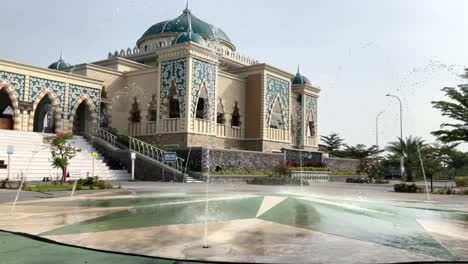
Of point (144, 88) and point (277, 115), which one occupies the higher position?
point (144, 88)

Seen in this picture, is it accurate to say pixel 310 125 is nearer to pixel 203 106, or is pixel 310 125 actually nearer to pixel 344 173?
pixel 344 173

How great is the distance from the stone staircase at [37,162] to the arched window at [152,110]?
17.6 ft

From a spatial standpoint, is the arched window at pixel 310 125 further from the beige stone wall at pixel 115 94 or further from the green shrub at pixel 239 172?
the beige stone wall at pixel 115 94

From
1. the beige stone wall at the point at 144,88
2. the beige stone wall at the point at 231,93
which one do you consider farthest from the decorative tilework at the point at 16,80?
the beige stone wall at the point at 231,93

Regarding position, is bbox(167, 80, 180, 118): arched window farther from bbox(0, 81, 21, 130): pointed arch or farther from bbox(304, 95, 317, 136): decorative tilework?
bbox(304, 95, 317, 136): decorative tilework

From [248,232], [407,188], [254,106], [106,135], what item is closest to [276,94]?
[254,106]

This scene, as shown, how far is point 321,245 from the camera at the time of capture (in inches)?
194

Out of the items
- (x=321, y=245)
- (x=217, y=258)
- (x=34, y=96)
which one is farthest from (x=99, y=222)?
(x=34, y=96)

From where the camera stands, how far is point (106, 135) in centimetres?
2666

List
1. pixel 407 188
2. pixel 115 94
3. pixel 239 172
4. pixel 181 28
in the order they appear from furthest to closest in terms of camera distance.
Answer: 1. pixel 181 28
2. pixel 115 94
3. pixel 239 172
4. pixel 407 188

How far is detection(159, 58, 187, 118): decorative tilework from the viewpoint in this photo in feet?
86.7

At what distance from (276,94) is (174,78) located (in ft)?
29.2

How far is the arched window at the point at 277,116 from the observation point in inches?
1280

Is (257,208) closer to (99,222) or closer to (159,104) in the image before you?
(99,222)
